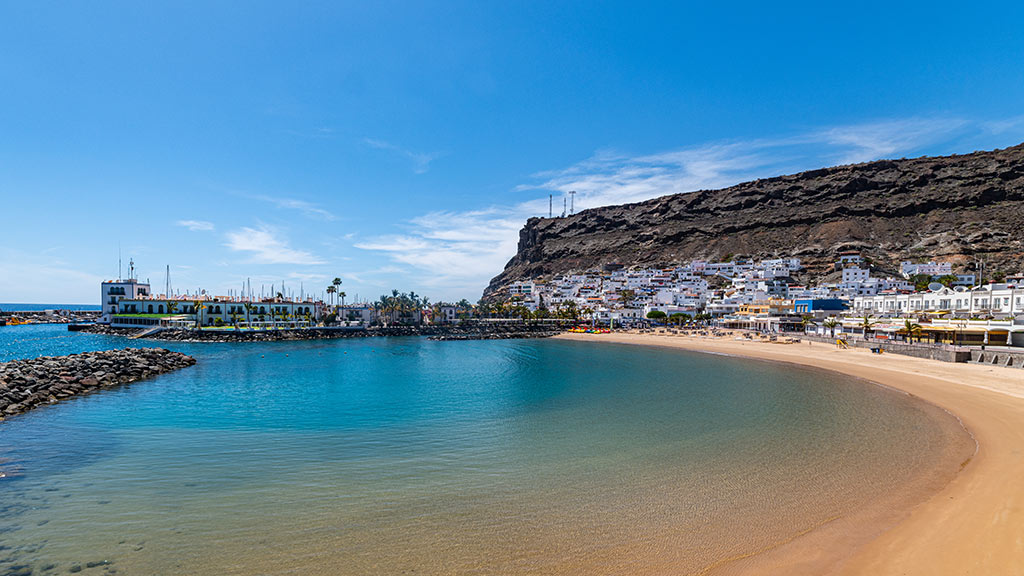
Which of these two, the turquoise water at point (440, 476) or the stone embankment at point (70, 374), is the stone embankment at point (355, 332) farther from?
the turquoise water at point (440, 476)

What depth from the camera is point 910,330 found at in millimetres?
49594

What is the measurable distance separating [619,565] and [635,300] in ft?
392

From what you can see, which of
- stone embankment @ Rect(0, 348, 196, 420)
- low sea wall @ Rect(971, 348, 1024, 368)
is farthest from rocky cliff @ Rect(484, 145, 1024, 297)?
stone embankment @ Rect(0, 348, 196, 420)

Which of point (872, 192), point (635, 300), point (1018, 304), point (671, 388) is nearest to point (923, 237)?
point (872, 192)

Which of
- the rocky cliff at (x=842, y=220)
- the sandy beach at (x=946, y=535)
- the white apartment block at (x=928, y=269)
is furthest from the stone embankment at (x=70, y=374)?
the white apartment block at (x=928, y=269)

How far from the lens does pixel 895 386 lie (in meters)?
30.8

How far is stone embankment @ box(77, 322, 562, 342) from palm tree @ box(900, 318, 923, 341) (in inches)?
2176

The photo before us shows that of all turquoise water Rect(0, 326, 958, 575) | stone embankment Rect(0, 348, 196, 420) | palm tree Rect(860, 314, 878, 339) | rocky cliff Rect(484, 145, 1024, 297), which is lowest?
turquoise water Rect(0, 326, 958, 575)

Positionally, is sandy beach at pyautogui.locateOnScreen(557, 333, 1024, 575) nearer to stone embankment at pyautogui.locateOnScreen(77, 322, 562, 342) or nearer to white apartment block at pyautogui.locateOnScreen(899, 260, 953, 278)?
stone embankment at pyautogui.locateOnScreen(77, 322, 562, 342)

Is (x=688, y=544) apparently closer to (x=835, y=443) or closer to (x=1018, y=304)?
(x=835, y=443)

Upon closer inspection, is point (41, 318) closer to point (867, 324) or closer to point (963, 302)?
point (867, 324)

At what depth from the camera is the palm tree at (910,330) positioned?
49.3 m

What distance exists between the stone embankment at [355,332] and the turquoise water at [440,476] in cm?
5304

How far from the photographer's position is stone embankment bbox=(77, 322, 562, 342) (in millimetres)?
77000
